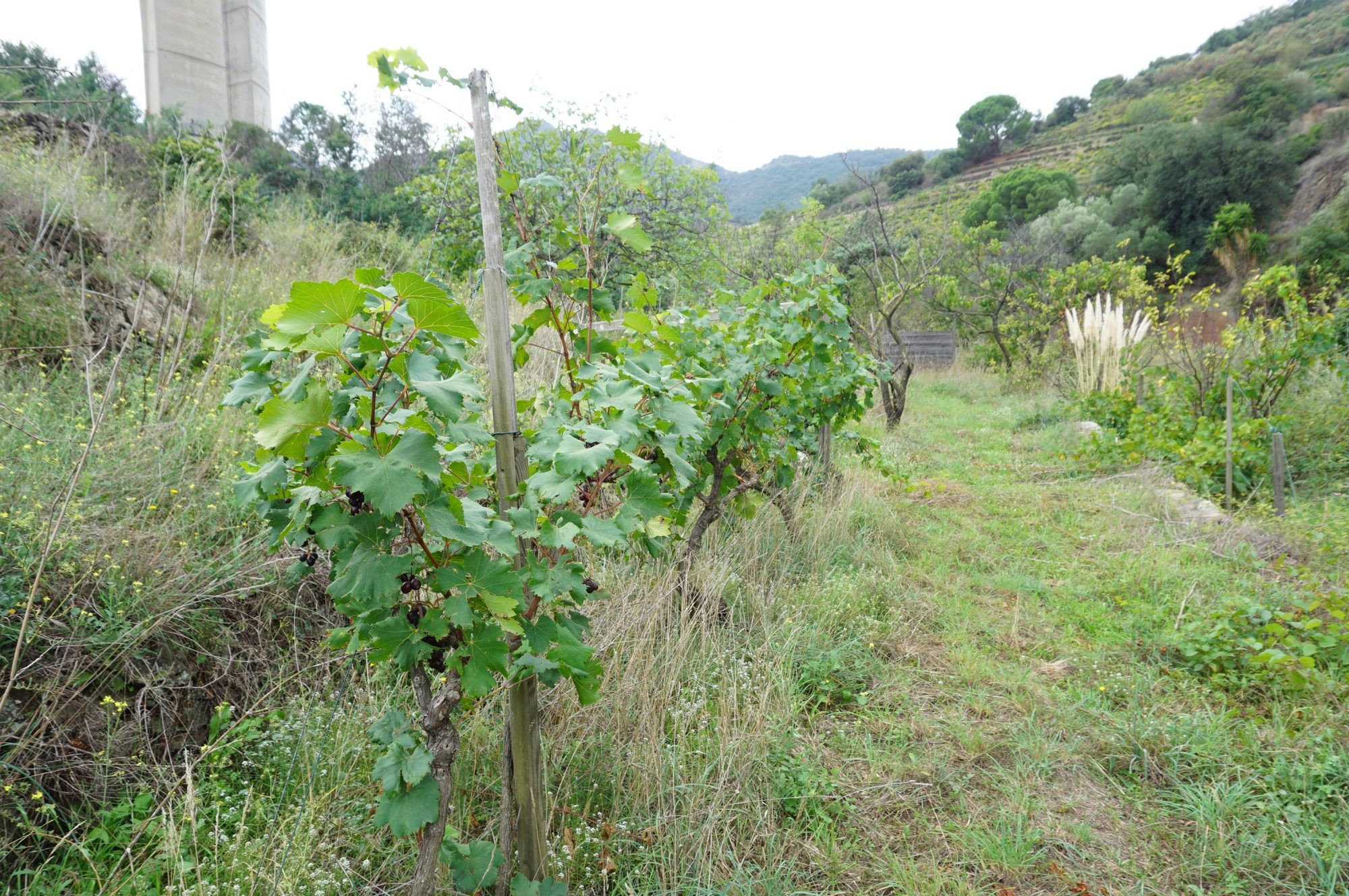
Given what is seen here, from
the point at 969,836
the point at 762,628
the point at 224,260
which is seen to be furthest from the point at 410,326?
the point at 224,260

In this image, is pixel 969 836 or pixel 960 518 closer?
pixel 969 836

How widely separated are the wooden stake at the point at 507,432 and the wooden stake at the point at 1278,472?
4.68 m

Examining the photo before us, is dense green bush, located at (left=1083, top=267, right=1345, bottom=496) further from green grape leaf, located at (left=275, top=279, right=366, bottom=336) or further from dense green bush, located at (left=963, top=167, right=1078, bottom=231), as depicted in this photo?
dense green bush, located at (left=963, top=167, right=1078, bottom=231)

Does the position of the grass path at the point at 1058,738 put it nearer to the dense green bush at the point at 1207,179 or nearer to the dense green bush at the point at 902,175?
the dense green bush at the point at 1207,179

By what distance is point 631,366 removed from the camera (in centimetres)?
149

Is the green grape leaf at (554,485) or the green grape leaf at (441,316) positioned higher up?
the green grape leaf at (441,316)

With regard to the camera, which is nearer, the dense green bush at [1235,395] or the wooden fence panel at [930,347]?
the dense green bush at [1235,395]

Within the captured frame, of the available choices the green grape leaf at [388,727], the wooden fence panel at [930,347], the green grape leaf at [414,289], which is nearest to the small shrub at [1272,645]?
the green grape leaf at [388,727]

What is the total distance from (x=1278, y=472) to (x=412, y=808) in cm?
506

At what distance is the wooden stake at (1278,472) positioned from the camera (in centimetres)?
404

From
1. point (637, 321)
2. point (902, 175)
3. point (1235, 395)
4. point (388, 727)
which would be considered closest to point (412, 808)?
point (388, 727)

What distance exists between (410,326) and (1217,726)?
2.75 metres

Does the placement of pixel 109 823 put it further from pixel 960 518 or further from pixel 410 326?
pixel 960 518

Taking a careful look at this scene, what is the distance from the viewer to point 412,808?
3.79 ft
